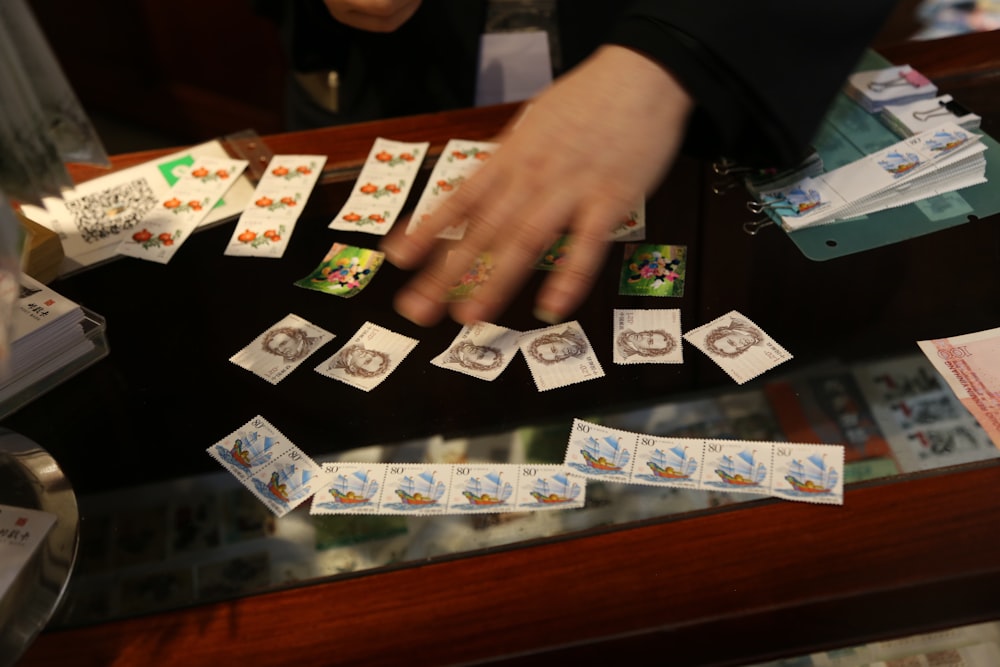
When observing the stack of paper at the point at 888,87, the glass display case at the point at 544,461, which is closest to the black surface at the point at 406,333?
the glass display case at the point at 544,461

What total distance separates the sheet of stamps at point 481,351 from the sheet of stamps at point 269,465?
6.9 inches

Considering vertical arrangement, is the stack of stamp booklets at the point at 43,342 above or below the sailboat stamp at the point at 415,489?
above

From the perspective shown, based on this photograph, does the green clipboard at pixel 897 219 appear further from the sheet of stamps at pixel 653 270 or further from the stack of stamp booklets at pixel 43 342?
the stack of stamp booklets at pixel 43 342

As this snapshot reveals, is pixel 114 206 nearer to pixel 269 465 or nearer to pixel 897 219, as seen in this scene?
pixel 269 465

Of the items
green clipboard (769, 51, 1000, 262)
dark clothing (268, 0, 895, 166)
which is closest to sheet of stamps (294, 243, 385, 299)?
dark clothing (268, 0, 895, 166)

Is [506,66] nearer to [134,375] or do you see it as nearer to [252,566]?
[134,375]

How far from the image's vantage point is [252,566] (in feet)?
2.66

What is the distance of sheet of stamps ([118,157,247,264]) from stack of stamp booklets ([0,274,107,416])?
0.16 m

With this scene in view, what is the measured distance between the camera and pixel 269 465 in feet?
2.90

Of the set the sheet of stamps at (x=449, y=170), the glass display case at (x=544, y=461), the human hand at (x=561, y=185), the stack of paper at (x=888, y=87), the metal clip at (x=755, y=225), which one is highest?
the human hand at (x=561, y=185)

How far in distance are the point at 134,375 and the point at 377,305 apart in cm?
27

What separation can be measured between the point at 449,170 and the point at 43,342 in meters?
0.54

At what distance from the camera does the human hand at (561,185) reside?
31.8 inches

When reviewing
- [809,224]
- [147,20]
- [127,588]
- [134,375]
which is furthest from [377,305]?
[147,20]
